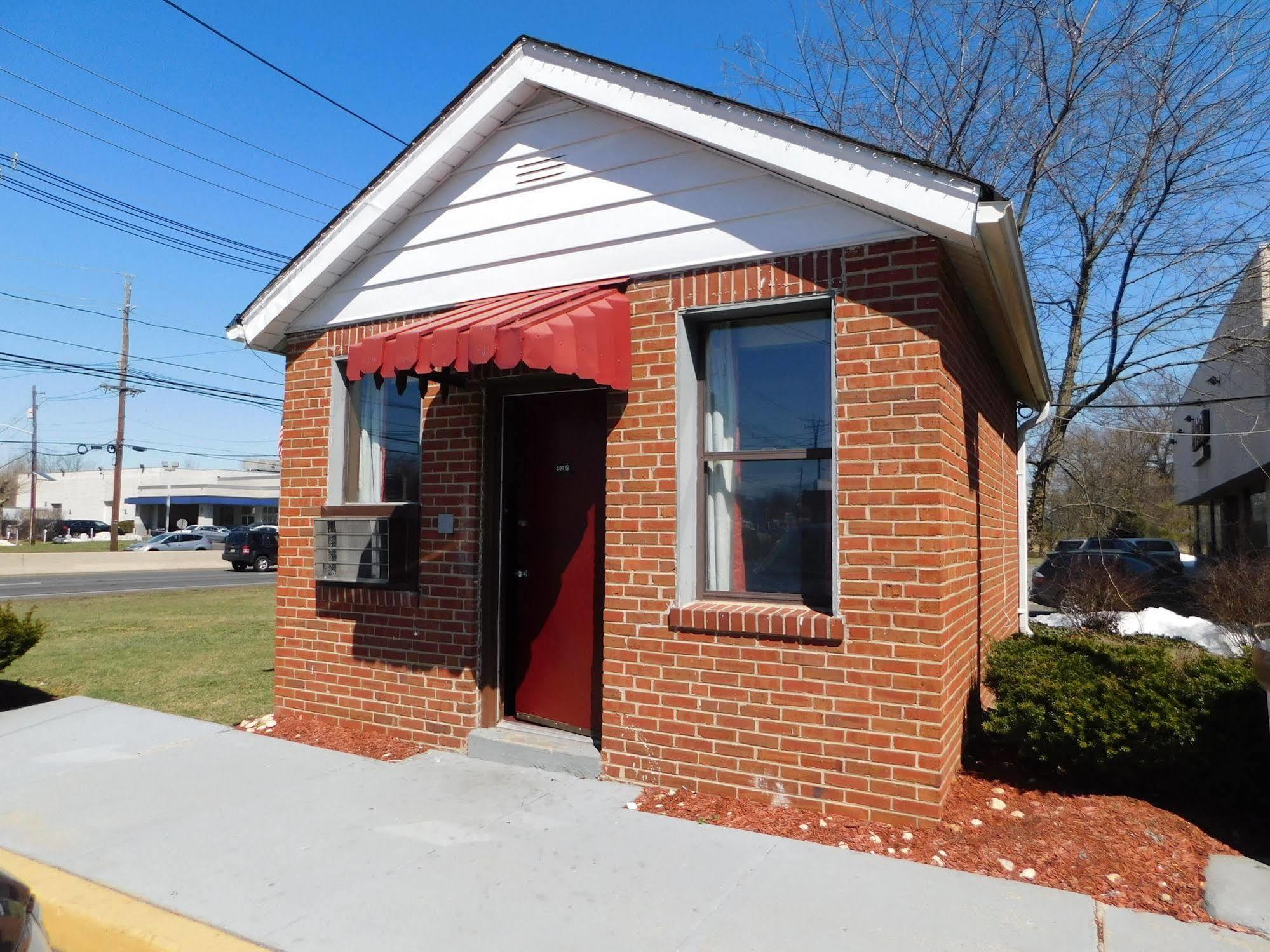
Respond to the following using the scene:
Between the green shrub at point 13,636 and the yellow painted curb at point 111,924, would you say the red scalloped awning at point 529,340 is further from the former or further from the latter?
the green shrub at point 13,636

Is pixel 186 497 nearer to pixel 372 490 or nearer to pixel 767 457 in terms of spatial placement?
pixel 372 490

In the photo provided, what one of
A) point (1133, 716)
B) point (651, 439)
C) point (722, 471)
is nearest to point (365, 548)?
point (651, 439)

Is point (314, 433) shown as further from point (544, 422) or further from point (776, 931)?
point (776, 931)

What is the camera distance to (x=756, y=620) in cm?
463

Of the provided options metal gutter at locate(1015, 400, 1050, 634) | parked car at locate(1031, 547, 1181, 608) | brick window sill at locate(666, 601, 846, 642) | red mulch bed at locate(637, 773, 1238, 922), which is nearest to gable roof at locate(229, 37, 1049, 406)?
metal gutter at locate(1015, 400, 1050, 634)

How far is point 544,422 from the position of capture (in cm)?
589

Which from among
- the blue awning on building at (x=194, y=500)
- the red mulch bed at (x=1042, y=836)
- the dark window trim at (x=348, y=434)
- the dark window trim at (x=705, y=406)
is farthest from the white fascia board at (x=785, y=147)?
the blue awning on building at (x=194, y=500)

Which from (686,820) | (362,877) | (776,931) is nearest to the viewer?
(776,931)

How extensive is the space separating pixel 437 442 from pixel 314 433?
1.33m

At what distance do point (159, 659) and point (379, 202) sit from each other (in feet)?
23.5

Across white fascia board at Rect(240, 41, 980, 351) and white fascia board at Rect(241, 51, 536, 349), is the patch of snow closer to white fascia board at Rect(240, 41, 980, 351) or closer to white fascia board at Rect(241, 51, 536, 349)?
white fascia board at Rect(240, 41, 980, 351)

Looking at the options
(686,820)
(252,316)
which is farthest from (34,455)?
(686,820)

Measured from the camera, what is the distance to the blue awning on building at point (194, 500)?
65.3 m

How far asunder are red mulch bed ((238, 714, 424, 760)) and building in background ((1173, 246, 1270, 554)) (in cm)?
1375
